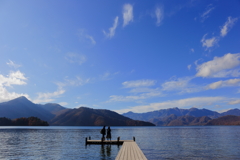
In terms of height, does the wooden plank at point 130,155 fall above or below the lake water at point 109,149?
above

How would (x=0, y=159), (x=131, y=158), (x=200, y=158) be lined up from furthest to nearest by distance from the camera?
(x=200, y=158) < (x=0, y=159) < (x=131, y=158)

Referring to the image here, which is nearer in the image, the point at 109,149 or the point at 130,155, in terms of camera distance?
the point at 130,155

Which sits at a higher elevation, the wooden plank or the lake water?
the wooden plank

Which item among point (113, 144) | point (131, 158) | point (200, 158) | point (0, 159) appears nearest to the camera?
point (131, 158)

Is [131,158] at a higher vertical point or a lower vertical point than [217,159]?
higher

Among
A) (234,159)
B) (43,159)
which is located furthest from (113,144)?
(234,159)

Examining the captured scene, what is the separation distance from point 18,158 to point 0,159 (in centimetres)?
243

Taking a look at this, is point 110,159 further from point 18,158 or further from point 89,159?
point 18,158

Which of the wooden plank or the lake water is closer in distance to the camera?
the wooden plank

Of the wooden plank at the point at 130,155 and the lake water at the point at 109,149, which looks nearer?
the wooden plank at the point at 130,155

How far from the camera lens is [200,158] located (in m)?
29.2

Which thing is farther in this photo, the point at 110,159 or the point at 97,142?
the point at 97,142

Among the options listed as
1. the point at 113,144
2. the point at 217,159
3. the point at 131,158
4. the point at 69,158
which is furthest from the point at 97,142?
the point at 217,159

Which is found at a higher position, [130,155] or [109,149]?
[130,155]
